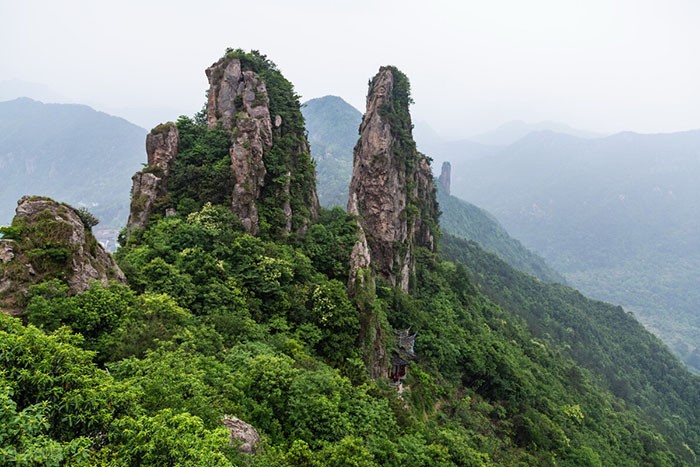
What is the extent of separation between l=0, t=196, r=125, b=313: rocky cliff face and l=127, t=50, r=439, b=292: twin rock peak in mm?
6981

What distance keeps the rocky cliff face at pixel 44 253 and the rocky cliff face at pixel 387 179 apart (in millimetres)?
23864

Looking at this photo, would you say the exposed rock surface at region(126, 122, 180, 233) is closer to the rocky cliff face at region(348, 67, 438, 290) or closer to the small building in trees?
the small building in trees

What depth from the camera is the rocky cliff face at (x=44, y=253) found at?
11391 millimetres

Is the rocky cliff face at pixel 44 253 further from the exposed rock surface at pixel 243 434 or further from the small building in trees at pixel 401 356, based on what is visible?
the small building in trees at pixel 401 356

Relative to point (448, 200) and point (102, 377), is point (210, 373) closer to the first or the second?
point (102, 377)

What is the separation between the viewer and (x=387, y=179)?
Result: 37.4m

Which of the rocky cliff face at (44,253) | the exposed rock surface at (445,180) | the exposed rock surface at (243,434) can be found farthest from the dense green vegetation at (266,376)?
the exposed rock surface at (445,180)

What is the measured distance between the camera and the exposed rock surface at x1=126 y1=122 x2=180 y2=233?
21297 mm

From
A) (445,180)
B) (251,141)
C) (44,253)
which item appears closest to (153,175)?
(251,141)

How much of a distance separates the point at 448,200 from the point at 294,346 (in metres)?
148

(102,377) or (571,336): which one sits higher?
(102,377)

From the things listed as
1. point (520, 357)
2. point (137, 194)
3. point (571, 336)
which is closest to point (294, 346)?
point (137, 194)

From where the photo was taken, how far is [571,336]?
2643 inches

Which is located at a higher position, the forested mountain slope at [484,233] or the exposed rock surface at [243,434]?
the forested mountain slope at [484,233]
